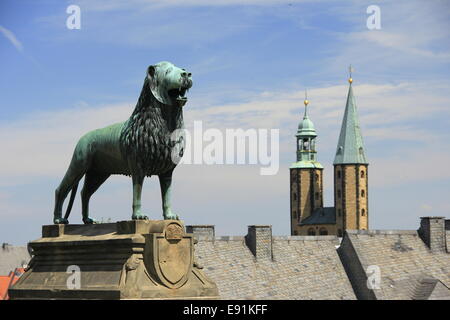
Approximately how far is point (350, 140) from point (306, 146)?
1437 cm

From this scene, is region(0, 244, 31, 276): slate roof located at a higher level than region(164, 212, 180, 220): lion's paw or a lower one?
lower

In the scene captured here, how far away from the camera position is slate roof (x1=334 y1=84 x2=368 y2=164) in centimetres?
16362

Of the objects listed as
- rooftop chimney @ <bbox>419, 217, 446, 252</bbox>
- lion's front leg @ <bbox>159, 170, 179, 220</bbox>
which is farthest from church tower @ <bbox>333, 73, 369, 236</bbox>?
lion's front leg @ <bbox>159, 170, 179, 220</bbox>

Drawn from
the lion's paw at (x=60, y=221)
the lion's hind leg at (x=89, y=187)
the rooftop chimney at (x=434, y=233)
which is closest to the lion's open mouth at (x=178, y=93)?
Answer: the lion's hind leg at (x=89, y=187)

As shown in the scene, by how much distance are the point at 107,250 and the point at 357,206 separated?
153851 millimetres

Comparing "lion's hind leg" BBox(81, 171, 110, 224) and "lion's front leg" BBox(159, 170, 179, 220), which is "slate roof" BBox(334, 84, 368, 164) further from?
"lion's front leg" BBox(159, 170, 179, 220)

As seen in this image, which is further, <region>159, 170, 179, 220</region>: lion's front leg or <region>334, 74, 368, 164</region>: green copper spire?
<region>334, 74, 368, 164</region>: green copper spire

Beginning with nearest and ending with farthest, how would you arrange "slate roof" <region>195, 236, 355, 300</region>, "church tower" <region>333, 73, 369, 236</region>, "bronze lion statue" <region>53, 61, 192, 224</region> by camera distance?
"bronze lion statue" <region>53, 61, 192, 224</region>
"slate roof" <region>195, 236, 355, 300</region>
"church tower" <region>333, 73, 369, 236</region>

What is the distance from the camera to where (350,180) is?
170 meters

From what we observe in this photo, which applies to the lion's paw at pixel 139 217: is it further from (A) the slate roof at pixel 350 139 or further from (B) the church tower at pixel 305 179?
(B) the church tower at pixel 305 179

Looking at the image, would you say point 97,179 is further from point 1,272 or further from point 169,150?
point 1,272

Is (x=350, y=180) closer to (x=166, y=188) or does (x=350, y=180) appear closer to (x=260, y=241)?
(x=260, y=241)
